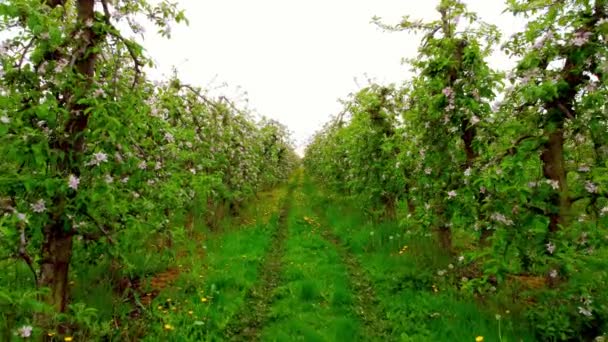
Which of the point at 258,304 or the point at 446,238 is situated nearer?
the point at 258,304

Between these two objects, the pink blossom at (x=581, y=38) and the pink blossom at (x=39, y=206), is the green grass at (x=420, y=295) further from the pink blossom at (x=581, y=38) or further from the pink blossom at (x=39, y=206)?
the pink blossom at (x=39, y=206)

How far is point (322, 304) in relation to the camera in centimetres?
759

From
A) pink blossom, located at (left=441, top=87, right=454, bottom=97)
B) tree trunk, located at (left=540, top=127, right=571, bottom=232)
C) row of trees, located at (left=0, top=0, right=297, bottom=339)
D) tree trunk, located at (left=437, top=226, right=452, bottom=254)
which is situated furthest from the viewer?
tree trunk, located at (left=437, top=226, right=452, bottom=254)

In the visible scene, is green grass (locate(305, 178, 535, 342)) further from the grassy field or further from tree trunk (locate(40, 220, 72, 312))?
tree trunk (locate(40, 220, 72, 312))

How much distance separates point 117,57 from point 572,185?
6124mm

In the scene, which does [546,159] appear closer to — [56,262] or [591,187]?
[591,187]

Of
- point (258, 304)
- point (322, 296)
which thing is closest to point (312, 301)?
point (322, 296)

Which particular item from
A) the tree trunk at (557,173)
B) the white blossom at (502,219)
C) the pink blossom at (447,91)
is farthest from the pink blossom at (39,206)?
the pink blossom at (447,91)

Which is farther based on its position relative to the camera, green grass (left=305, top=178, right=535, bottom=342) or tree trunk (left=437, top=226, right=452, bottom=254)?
tree trunk (left=437, top=226, right=452, bottom=254)

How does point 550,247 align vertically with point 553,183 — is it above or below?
below

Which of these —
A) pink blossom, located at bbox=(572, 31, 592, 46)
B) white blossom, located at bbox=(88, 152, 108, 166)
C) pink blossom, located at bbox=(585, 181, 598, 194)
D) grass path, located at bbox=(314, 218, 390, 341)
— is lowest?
grass path, located at bbox=(314, 218, 390, 341)

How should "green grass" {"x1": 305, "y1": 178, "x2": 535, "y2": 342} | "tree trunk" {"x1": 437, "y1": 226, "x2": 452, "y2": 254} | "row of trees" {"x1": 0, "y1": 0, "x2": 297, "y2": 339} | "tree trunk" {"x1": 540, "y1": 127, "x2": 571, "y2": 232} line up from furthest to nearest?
1. "tree trunk" {"x1": 437, "y1": 226, "x2": 452, "y2": 254}
2. "green grass" {"x1": 305, "y1": 178, "x2": 535, "y2": 342}
3. "tree trunk" {"x1": 540, "y1": 127, "x2": 571, "y2": 232}
4. "row of trees" {"x1": 0, "y1": 0, "x2": 297, "y2": 339}

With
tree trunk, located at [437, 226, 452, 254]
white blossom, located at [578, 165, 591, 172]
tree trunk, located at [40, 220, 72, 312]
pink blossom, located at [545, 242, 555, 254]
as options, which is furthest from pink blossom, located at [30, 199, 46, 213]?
tree trunk, located at [437, 226, 452, 254]

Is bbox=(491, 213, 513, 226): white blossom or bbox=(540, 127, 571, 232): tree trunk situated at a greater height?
bbox=(540, 127, 571, 232): tree trunk
